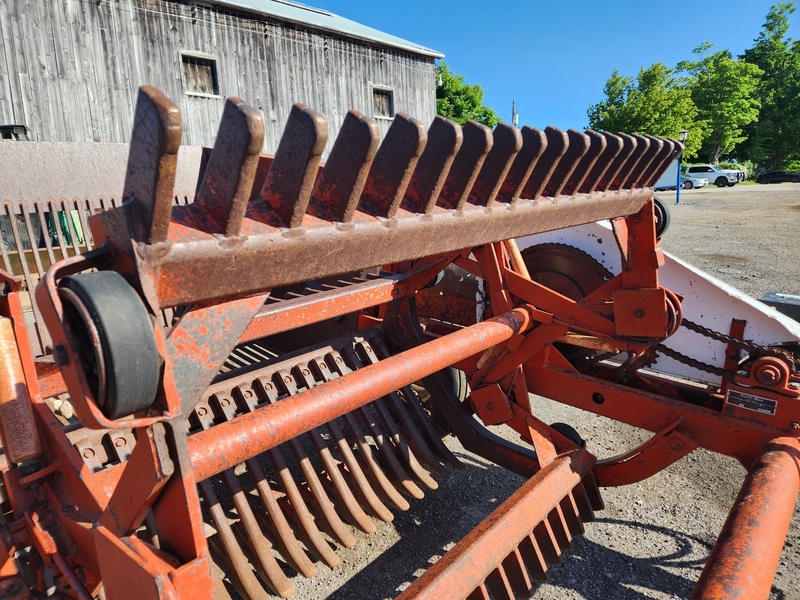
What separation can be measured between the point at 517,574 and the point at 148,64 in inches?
421

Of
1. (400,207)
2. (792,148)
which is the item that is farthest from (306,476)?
(792,148)

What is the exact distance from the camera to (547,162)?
1.53m

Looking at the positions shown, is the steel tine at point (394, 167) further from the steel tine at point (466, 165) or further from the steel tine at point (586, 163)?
the steel tine at point (586, 163)

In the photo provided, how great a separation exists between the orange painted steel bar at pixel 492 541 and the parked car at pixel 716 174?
3268 centimetres

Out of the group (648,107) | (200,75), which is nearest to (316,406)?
(200,75)

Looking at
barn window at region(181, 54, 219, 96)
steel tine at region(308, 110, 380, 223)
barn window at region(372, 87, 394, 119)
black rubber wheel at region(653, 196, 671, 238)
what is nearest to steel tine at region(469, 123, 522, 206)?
steel tine at region(308, 110, 380, 223)

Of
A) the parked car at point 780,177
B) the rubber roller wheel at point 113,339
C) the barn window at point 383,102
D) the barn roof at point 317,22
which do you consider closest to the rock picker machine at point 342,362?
the rubber roller wheel at point 113,339

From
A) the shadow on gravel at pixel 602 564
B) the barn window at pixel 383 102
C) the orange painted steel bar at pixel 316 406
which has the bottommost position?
the shadow on gravel at pixel 602 564

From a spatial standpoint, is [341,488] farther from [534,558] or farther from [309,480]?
[534,558]

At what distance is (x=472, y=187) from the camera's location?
1.36 m

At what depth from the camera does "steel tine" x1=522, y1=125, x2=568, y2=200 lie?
58.8 inches

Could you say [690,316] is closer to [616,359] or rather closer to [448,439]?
[616,359]

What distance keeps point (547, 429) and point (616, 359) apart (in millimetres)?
1394

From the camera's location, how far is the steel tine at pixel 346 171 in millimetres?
1011
